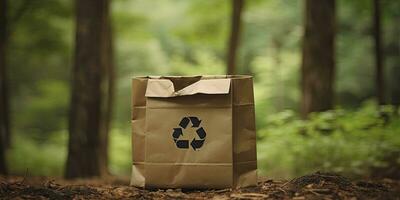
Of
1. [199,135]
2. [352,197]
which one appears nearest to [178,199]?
[199,135]

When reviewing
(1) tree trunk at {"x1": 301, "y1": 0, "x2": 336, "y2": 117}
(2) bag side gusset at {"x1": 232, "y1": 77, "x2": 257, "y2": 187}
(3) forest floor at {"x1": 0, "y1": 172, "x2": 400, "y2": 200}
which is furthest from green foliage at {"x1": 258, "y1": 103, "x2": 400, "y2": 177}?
(2) bag side gusset at {"x1": 232, "y1": 77, "x2": 257, "y2": 187}

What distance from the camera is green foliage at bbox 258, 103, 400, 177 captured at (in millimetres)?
8242

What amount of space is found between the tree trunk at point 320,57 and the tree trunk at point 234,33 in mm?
3424

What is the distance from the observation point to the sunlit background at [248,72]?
8.79 meters

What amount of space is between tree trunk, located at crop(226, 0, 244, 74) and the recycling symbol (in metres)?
8.21

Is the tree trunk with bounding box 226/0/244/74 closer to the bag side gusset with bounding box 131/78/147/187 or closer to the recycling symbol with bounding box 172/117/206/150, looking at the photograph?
the bag side gusset with bounding box 131/78/147/187

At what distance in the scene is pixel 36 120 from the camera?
22.2 metres

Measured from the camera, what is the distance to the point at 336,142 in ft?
27.8

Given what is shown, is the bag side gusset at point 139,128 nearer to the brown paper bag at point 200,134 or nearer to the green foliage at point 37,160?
the brown paper bag at point 200,134

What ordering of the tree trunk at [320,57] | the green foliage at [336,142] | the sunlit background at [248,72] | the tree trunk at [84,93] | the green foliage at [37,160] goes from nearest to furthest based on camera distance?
1. the green foliage at [336,142]
2. the sunlit background at [248,72]
3. the tree trunk at [84,93]
4. the tree trunk at [320,57]
5. the green foliage at [37,160]

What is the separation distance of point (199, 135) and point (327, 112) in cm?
475

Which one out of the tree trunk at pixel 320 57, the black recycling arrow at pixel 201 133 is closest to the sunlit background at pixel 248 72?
the tree trunk at pixel 320 57

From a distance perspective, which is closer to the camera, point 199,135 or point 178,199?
point 178,199

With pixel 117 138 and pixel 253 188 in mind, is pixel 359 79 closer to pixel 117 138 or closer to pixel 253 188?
pixel 117 138
